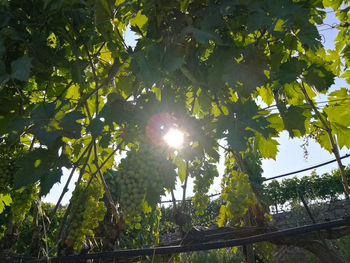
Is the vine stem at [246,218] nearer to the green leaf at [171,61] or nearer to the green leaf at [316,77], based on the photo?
the green leaf at [316,77]

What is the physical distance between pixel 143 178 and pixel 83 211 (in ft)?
1.58

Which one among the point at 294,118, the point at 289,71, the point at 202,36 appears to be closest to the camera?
the point at 202,36

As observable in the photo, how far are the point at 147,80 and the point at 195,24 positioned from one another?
426 mm

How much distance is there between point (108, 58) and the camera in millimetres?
2092

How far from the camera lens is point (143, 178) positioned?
3.89 ft

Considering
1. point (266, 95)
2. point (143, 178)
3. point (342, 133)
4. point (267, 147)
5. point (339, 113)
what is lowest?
point (143, 178)

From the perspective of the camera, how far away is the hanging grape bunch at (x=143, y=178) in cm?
116

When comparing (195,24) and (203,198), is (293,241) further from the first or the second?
(195,24)

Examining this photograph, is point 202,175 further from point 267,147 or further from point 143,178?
point 143,178

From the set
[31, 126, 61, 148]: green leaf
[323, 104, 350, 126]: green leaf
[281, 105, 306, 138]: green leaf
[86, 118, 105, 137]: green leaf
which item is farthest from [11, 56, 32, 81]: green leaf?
[323, 104, 350, 126]: green leaf

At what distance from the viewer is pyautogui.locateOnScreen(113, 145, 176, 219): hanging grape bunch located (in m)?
1.16

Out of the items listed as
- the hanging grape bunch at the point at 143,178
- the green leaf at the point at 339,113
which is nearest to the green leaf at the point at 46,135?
the hanging grape bunch at the point at 143,178

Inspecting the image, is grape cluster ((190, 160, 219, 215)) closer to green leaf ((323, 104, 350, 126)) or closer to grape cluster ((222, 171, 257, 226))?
grape cluster ((222, 171, 257, 226))

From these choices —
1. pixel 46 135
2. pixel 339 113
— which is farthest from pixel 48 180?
pixel 339 113
